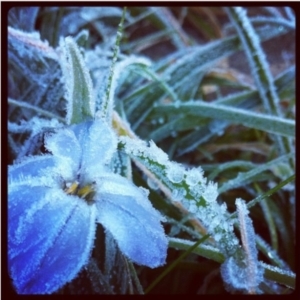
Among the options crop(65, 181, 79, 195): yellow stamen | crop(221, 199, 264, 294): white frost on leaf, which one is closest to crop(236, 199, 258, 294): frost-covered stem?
crop(221, 199, 264, 294): white frost on leaf

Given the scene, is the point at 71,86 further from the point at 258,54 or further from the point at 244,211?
the point at 258,54

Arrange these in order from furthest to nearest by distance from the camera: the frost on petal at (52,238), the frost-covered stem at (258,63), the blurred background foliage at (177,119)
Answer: the frost-covered stem at (258,63)
the blurred background foliage at (177,119)
the frost on petal at (52,238)

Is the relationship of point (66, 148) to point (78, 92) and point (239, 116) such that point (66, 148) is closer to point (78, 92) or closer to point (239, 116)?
point (78, 92)

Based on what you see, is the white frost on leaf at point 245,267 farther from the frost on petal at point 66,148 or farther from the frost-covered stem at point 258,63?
the frost-covered stem at point 258,63

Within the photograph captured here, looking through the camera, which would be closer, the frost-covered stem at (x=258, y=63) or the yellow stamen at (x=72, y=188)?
the yellow stamen at (x=72, y=188)

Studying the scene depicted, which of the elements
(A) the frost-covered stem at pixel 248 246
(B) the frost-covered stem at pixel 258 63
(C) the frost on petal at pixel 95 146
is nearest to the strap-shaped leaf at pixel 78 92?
(C) the frost on petal at pixel 95 146

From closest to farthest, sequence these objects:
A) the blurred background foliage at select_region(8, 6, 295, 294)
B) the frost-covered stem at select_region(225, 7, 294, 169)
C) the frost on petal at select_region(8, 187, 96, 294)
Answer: the frost on petal at select_region(8, 187, 96, 294)
the blurred background foliage at select_region(8, 6, 295, 294)
the frost-covered stem at select_region(225, 7, 294, 169)

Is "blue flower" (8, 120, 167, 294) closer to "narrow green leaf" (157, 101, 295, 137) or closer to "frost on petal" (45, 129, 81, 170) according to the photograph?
"frost on petal" (45, 129, 81, 170)

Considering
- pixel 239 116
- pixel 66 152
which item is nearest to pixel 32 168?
pixel 66 152

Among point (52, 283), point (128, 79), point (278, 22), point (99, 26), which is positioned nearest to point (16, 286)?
point (52, 283)
